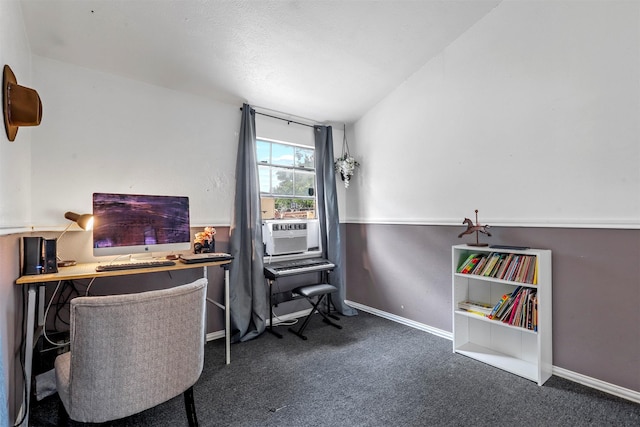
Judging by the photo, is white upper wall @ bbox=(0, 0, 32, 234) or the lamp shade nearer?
white upper wall @ bbox=(0, 0, 32, 234)

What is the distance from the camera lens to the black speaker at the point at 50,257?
1784 mm

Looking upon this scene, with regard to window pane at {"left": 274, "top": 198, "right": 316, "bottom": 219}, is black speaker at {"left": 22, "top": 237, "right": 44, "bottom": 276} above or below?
below

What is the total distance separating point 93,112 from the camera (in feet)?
7.71

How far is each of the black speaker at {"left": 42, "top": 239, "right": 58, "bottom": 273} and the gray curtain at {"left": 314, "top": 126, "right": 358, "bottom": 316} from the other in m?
2.38

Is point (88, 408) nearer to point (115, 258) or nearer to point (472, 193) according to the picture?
point (115, 258)

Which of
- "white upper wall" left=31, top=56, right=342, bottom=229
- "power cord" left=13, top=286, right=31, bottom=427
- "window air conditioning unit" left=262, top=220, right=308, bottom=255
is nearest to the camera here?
"power cord" left=13, top=286, right=31, bottom=427

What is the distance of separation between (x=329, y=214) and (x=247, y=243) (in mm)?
1078

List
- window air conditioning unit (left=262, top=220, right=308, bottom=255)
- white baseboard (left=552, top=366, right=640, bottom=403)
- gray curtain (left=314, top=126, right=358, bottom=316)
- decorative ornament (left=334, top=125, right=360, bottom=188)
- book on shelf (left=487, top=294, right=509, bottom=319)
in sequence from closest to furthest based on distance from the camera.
Answer: white baseboard (left=552, top=366, right=640, bottom=403)
book on shelf (left=487, top=294, right=509, bottom=319)
window air conditioning unit (left=262, top=220, right=308, bottom=255)
gray curtain (left=314, top=126, right=358, bottom=316)
decorative ornament (left=334, top=125, right=360, bottom=188)

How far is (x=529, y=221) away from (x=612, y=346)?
94 centimetres

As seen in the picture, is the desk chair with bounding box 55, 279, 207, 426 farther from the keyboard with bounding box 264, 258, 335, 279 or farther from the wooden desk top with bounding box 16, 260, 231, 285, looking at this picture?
the keyboard with bounding box 264, 258, 335, 279

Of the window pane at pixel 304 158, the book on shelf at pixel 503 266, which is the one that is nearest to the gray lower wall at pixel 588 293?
the book on shelf at pixel 503 266

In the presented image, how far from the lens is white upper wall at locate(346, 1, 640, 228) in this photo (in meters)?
1.98

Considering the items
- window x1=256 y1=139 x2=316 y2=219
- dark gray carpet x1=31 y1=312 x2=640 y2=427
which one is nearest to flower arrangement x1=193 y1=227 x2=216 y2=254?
window x1=256 y1=139 x2=316 y2=219

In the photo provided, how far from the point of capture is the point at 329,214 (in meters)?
3.60
